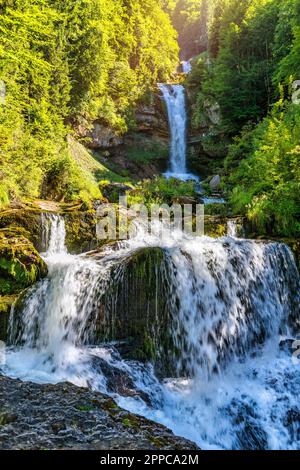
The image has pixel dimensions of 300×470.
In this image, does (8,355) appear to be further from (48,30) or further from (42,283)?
(48,30)

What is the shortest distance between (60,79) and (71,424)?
14.4 meters

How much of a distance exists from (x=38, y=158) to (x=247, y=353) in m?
8.53

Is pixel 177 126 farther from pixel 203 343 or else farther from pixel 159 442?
pixel 159 442

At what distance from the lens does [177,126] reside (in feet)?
74.0

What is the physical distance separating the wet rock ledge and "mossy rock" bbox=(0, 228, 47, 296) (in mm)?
2979

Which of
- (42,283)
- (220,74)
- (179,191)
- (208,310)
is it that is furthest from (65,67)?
(208,310)

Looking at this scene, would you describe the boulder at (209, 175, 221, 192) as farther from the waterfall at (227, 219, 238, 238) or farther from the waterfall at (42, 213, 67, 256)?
the waterfall at (42, 213, 67, 256)

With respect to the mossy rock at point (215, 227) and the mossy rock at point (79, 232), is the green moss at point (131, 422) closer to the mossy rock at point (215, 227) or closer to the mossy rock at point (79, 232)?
the mossy rock at point (79, 232)

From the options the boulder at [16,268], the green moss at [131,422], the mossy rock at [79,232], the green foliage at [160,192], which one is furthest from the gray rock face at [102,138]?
the green moss at [131,422]

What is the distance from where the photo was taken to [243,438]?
4637mm

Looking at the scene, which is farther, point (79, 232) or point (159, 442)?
point (79, 232)

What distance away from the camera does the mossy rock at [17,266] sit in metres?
6.82

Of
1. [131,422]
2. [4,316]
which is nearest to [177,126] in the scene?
[4,316]

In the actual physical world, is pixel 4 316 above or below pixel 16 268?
below
